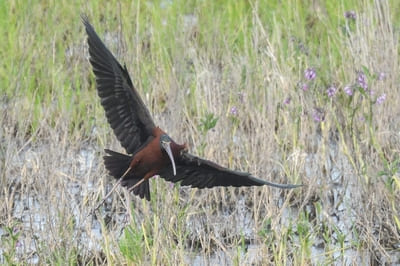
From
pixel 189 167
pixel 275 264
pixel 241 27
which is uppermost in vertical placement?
pixel 241 27

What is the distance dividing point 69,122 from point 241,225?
1.24m

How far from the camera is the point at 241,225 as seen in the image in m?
5.04

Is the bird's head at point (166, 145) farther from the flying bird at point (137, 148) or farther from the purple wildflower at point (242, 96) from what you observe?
the purple wildflower at point (242, 96)

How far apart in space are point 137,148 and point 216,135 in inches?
32.8

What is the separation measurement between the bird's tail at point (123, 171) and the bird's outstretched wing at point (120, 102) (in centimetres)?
17

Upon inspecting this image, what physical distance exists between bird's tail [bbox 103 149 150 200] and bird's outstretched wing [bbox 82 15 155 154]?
17 centimetres

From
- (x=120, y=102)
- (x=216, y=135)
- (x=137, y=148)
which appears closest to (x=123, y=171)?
(x=137, y=148)

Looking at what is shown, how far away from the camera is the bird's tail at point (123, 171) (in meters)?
4.52

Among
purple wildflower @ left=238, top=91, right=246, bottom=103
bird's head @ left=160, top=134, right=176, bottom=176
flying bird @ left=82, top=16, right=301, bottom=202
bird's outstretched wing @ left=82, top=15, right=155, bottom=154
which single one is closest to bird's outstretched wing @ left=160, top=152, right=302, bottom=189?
flying bird @ left=82, top=16, right=301, bottom=202

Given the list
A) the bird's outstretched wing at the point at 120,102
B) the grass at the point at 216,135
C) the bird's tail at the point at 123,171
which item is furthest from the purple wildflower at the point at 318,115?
the bird's tail at the point at 123,171

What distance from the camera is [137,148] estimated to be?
471cm

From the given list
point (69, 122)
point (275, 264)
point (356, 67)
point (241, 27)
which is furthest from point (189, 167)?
point (241, 27)

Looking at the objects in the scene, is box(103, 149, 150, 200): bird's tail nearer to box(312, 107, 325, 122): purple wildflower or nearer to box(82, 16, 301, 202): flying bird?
box(82, 16, 301, 202): flying bird

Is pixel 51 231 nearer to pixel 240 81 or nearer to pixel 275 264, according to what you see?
pixel 275 264
